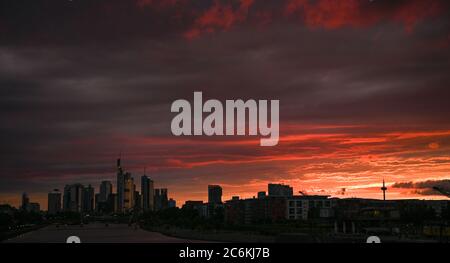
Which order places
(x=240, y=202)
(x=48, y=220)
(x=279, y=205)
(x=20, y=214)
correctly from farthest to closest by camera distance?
(x=48, y=220) < (x=20, y=214) < (x=240, y=202) < (x=279, y=205)

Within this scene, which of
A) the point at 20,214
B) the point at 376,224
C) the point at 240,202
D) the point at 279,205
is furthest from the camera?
the point at 20,214

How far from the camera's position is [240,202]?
9831cm
